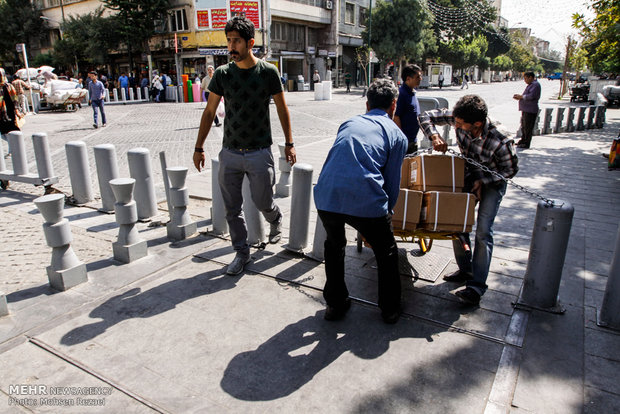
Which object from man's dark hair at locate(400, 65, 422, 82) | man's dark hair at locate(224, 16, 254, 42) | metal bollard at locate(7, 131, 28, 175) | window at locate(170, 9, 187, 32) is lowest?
metal bollard at locate(7, 131, 28, 175)

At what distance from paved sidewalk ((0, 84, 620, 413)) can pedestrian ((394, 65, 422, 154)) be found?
5.56 ft

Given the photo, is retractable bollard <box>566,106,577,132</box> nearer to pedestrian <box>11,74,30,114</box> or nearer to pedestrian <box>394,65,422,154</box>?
pedestrian <box>394,65,422,154</box>

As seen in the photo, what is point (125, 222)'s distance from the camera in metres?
4.31

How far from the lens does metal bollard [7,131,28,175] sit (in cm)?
692

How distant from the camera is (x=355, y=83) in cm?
4984

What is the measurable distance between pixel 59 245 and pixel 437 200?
10.2 feet

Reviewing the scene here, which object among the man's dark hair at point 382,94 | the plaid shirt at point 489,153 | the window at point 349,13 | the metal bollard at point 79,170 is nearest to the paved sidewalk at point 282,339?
the plaid shirt at point 489,153

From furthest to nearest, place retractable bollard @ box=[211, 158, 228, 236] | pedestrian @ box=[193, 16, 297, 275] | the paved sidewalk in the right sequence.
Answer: retractable bollard @ box=[211, 158, 228, 236], pedestrian @ box=[193, 16, 297, 275], the paved sidewalk

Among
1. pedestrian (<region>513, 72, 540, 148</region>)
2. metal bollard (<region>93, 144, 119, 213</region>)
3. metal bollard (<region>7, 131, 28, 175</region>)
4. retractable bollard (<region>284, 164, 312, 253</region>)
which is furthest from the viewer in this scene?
pedestrian (<region>513, 72, 540, 148</region>)

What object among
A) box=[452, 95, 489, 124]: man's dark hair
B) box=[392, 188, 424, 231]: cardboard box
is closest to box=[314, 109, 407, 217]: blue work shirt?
box=[392, 188, 424, 231]: cardboard box

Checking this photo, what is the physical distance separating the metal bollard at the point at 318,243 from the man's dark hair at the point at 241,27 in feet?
5.78

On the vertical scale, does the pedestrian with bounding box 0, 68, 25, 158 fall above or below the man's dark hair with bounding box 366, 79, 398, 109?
below

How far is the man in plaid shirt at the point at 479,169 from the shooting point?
3441mm

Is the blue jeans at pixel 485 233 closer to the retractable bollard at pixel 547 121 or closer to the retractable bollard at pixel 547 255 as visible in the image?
the retractable bollard at pixel 547 255
